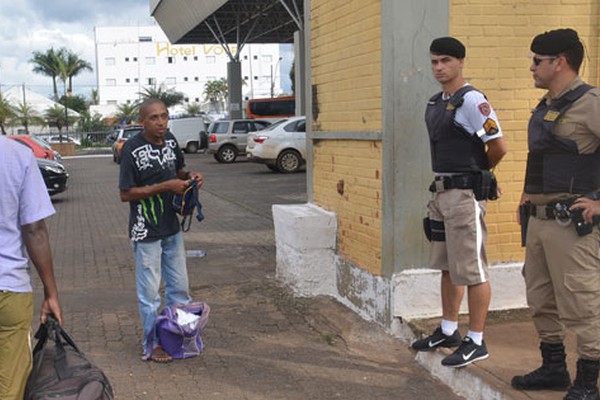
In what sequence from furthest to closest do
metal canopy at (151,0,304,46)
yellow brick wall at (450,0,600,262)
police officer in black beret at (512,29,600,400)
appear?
metal canopy at (151,0,304,46)
yellow brick wall at (450,0,600,262)
police officer in black beret at (512,29,600,400)

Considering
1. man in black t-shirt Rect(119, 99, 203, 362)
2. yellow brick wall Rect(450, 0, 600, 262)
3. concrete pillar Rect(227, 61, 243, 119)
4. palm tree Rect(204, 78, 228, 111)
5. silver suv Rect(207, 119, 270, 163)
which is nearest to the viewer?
man in black t-shirt Rect(119, 99, 203, 362)

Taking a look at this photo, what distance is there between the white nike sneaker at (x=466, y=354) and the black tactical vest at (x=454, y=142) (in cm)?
114

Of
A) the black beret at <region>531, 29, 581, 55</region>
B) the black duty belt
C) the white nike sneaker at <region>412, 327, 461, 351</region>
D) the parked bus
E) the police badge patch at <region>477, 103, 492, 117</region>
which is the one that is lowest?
the white nike sneaker at <region>412, 327, 461, 351</region>

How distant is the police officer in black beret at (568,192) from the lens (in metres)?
3.35

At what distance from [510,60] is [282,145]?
50.4 feet

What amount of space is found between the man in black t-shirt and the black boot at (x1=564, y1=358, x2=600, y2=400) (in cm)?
286

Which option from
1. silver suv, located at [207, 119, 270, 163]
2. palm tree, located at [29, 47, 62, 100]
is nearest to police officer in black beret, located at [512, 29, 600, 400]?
silver suv, located at [207, 119, 270, 163]

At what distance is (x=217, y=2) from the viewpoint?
3019 cm

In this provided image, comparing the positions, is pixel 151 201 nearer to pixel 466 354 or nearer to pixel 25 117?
pixel 466 354

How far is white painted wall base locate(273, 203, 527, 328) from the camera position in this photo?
16.7 ft

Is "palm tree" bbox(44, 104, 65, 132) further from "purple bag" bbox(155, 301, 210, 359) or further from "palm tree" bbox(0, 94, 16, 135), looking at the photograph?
"purple bag" bbox(155, 301, 210, 359)

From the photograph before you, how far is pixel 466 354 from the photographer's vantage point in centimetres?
415

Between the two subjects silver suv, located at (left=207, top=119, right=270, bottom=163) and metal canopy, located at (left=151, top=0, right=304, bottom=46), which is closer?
silver suv, located at (left=207, top=119, right=270, bottom=163)

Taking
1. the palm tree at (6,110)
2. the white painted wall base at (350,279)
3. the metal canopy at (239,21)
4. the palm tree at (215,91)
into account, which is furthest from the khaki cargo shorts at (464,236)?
the palm tree at (215,91)
